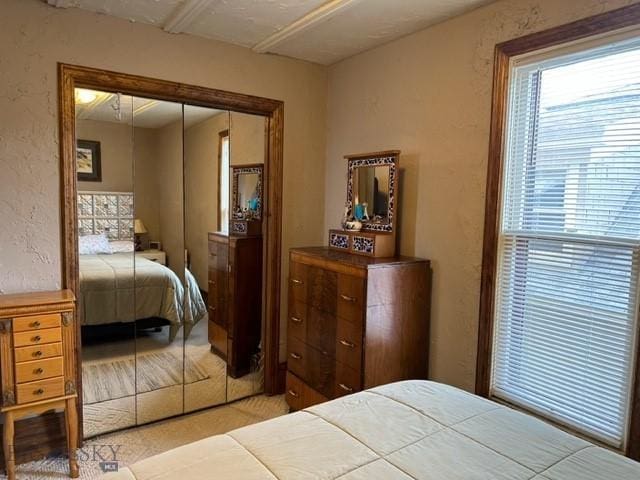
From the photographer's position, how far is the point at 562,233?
2.01 metres

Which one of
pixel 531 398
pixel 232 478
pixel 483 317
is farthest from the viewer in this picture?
pixel 483 317

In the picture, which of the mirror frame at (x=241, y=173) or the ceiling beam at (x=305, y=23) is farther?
the mirror frame at (x=241, y=173)

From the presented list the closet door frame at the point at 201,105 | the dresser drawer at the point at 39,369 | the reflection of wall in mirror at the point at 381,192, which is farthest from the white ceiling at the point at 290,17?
the dresser drawer at the point at 39,369

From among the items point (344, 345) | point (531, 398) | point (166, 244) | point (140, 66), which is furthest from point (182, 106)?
point (531, 398)

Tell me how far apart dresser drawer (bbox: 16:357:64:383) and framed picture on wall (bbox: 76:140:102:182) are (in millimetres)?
1063

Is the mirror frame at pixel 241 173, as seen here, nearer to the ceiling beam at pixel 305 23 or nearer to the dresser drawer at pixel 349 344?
the ceiling beam at pixel 305 23

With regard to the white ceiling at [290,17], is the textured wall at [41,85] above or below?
below

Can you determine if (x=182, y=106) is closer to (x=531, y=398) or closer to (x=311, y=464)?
(x=311, y=464)

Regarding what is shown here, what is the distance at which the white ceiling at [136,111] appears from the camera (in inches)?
103

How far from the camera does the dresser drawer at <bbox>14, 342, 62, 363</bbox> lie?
2121 millimetres

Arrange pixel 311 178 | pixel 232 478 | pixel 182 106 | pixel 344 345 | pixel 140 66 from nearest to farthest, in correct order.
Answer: pixel 232 478
pixel 344 345
pixel 140 66
pixel 182 106
pixel 311 178

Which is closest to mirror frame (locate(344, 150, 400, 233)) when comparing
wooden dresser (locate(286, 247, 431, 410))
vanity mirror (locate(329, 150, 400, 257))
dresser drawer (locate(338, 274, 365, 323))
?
vanity mirror (locate(329, 150, 400, 257))

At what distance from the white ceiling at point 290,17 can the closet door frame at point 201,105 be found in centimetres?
35

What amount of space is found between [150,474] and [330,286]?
1571 millimetres
